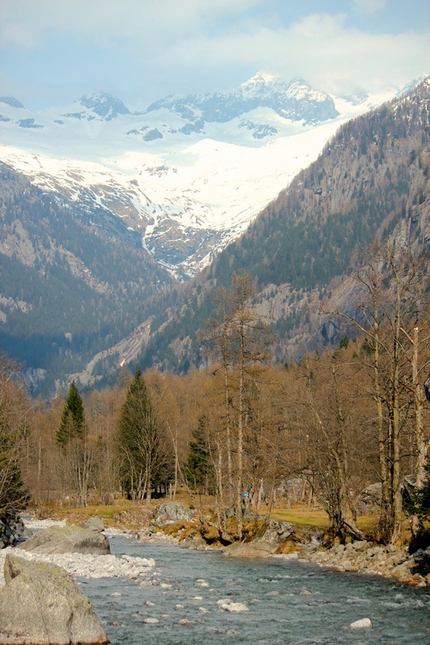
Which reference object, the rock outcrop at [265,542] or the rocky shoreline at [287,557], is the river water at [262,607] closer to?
the rocky shoreline at [287,557]

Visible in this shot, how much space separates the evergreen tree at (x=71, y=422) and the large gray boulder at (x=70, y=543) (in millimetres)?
60197

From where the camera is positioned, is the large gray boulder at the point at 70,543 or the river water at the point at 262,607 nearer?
the river water at the point at 262,607

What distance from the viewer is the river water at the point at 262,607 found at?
68.2 feet

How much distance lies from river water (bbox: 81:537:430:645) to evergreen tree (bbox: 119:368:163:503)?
5361 cm

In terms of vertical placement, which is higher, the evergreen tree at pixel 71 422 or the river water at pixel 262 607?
the river water at pixel 262 607

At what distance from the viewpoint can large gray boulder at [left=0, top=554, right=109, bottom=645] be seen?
18.6 metres

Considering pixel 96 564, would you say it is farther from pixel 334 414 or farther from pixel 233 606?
pixel 334 414

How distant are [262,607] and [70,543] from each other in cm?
1825

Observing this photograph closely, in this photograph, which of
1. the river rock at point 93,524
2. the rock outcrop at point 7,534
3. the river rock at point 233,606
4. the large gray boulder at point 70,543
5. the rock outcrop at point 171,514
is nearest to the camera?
the river rock at point 233,606

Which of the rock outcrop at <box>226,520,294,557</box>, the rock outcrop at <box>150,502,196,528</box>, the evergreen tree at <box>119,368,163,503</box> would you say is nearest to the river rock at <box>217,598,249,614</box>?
the rock outcrop at <box>226,520,294,557</box>

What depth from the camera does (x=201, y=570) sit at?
3588cm

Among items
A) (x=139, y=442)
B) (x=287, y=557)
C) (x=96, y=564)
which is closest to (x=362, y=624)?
(x=96, y=564)

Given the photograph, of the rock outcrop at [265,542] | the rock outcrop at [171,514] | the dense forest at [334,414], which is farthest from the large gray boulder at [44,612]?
the rock outcrop at [171,514]

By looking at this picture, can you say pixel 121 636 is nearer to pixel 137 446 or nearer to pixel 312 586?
pixel 312 586
